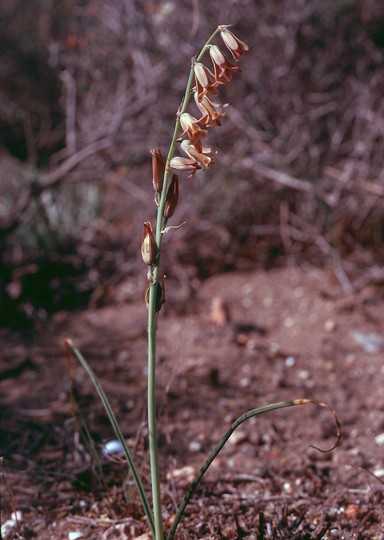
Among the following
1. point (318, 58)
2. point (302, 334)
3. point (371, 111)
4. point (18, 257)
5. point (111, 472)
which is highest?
point (318, 58)

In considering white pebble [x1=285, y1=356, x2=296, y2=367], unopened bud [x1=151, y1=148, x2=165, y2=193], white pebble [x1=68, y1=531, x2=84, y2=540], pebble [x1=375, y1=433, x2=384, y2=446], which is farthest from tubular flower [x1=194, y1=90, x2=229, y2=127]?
white pebble [x1=285, y1=356, x2=296, y2=367]

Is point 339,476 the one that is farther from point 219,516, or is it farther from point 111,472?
point 111,472

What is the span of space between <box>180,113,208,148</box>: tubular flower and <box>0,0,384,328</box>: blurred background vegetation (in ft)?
7.95

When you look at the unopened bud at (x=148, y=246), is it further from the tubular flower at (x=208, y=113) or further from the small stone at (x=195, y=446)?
the small stone at (x=195, y=446)

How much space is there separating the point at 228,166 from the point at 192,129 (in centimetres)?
271

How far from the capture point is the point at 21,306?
3.94 m

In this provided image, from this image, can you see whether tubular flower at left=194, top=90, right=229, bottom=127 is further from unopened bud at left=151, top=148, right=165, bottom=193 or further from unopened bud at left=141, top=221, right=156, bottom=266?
unopened bud at left=141, top=221, right=156, bottom=266

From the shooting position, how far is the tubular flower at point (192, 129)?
1.50 metres

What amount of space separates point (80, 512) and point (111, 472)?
222 millimetres

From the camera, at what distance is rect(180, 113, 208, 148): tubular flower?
150 centimetres

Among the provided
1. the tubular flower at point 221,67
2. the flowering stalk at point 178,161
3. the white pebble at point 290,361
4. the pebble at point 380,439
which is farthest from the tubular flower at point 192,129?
the white pebble at point 290,361

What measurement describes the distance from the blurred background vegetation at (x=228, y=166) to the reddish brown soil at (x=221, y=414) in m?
0.25

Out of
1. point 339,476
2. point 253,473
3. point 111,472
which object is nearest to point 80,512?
point 111,472

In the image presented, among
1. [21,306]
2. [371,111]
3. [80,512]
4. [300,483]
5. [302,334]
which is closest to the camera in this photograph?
[80,512]
